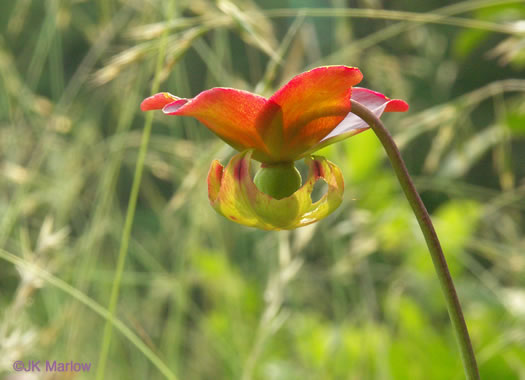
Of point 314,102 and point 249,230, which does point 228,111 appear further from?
point 249,230

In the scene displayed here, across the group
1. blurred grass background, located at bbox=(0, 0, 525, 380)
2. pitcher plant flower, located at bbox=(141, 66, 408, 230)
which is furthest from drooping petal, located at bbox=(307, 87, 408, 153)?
blurred grass background, located at bbox=(0, 0, 525, 380)

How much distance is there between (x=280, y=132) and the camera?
28 centimetres

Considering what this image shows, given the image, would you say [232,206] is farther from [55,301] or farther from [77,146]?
[77,146]

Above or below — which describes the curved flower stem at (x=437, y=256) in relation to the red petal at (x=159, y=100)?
below

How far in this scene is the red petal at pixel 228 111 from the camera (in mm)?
254

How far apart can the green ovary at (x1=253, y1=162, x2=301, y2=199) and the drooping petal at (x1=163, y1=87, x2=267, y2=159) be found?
14 mm

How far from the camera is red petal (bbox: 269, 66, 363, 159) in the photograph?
0.83 feet

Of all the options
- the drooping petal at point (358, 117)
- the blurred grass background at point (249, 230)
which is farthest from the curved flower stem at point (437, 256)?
the blurred grass background at point (249, 230)

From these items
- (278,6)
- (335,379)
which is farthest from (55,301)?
(278,6)

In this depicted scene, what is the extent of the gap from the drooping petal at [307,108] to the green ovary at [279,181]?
0.01 meters

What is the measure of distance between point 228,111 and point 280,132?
A: 3 cm

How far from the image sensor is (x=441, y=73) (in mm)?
1603

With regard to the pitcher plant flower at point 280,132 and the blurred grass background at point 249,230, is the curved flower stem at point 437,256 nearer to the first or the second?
the pitcher plant flower at point 280,132

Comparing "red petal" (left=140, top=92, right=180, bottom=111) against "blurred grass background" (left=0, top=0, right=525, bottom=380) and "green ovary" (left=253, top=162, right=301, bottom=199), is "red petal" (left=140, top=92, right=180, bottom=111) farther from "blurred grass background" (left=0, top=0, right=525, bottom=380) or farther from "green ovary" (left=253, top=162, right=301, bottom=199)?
"blurred grass background" (left=0, top=0, right=525, bottom=380)
